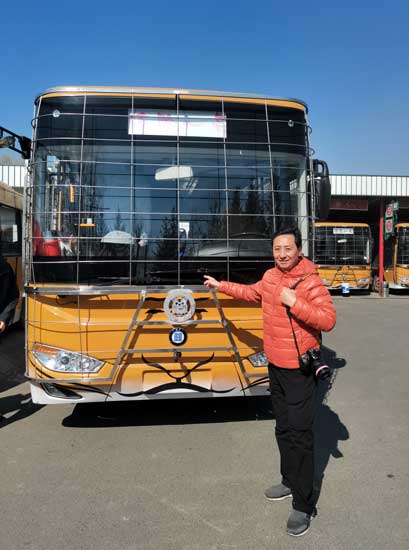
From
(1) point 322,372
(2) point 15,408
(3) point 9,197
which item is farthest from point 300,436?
(3) point 9,197

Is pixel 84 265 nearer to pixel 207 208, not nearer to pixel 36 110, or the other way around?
pixel 207 208

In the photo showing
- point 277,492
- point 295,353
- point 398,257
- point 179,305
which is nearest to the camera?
point 295,353

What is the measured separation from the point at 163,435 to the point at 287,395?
6.06ft

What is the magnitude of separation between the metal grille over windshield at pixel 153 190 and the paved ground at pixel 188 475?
1.54 meters

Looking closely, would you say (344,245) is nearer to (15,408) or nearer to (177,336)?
(15,408)

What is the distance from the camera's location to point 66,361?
370 centimetres

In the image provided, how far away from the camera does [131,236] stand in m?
3.82

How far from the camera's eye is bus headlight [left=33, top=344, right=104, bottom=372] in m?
3.70

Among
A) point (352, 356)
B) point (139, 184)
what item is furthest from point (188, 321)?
point (352, 356)

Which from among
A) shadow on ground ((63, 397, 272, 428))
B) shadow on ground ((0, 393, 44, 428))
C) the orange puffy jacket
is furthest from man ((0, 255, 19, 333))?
the orange puffy jacket

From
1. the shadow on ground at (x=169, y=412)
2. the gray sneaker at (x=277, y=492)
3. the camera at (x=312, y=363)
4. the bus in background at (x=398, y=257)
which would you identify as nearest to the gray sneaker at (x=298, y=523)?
the gray sneaker at (x=277, y=492)

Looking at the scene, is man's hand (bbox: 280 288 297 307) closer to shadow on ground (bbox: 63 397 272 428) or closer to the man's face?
the man's face

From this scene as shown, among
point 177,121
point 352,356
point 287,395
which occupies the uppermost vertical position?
point 177,121

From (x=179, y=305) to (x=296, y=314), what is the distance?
1.21 meters
